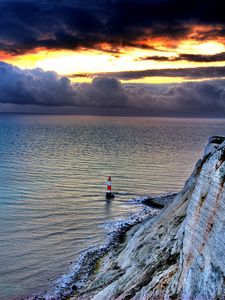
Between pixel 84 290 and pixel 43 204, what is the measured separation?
21.5 meters

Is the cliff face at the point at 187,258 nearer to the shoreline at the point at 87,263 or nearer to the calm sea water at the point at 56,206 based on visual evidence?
the shoreline at the point at 87,263

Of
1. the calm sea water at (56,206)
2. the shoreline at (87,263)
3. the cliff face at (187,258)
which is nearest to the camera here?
the cliff face at (187,258)

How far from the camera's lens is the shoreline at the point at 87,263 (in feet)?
75.7

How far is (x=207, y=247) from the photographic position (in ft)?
43.9

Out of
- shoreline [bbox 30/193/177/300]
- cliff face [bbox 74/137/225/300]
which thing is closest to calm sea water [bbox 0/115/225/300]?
shoreline [bbox 30/193/177/300]

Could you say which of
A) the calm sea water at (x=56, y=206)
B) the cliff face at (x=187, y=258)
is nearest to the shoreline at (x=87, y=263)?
the calm sea water at (x=56, y=206)

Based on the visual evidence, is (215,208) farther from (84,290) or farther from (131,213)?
(131,213)

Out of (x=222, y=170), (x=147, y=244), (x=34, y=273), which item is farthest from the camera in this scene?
(x=34, y=273)

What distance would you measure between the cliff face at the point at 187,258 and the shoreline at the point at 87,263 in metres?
2.07

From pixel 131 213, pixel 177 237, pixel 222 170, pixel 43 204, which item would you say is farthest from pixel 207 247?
pixel 43 204

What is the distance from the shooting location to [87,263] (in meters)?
26.8

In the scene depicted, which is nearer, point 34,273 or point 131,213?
point 34,273

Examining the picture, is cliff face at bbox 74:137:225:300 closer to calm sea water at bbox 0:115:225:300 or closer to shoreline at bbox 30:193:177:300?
shoreline at bbox 30:193:177:300

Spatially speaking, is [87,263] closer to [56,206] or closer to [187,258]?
[187,258]
